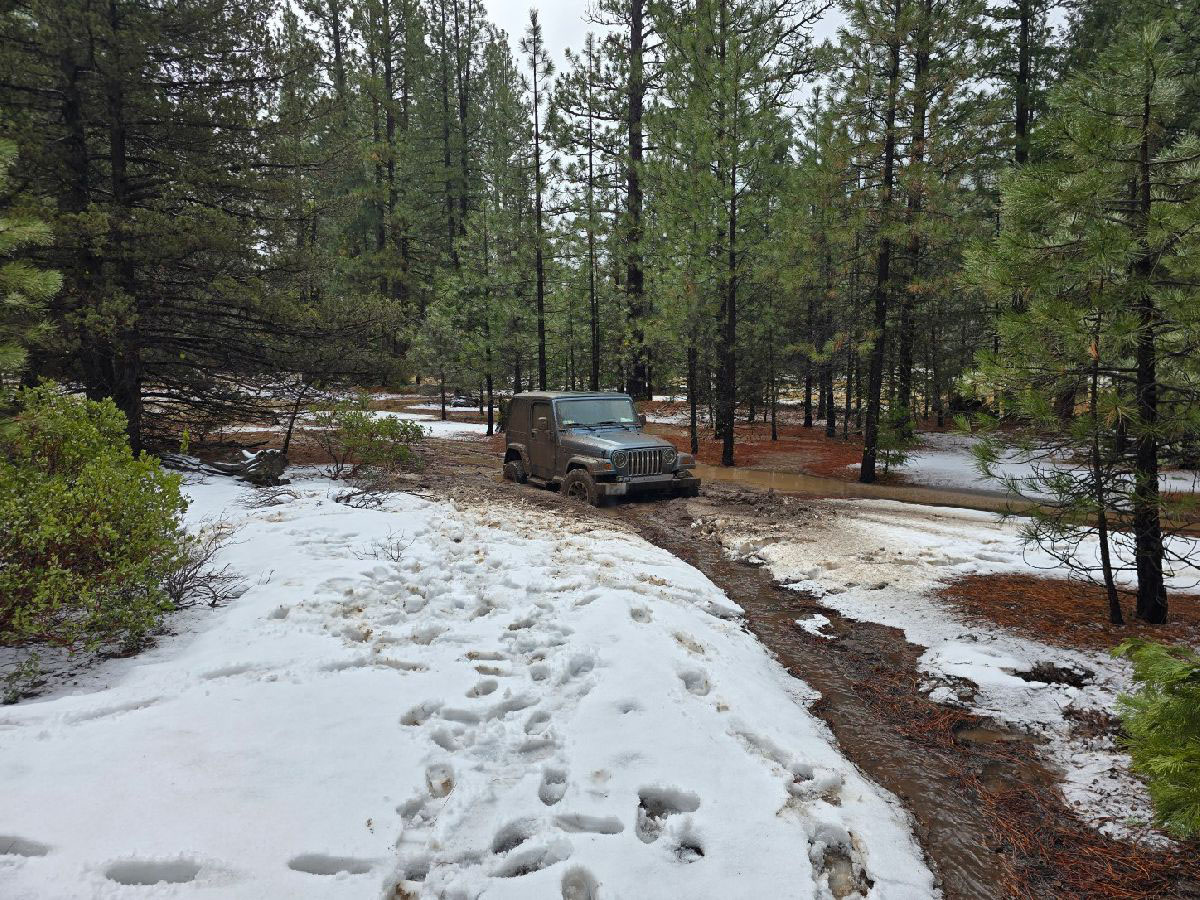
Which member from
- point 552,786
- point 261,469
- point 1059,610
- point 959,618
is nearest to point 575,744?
point 552,786

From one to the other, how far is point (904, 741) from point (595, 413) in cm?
786

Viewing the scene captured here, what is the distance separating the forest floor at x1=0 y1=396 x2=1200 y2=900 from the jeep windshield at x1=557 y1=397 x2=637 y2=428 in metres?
4.72

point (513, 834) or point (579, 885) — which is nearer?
point (579, 885)

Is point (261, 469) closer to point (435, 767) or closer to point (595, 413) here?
point (595, 413)

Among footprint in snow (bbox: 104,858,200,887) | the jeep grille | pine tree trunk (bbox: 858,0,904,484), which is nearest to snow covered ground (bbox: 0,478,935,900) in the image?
footprint in snow (bbox: 104,858,200,887)

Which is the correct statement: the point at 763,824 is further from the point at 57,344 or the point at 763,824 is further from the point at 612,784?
the point at 57,344

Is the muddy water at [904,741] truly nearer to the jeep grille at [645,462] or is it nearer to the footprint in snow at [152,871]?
the footprint in snow at [152,871]

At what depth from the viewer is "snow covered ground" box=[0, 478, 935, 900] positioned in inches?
92.7

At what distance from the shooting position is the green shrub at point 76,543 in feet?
11.5

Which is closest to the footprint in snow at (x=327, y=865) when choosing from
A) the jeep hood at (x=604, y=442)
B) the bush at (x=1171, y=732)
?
the bush at (x=1171, y=732)

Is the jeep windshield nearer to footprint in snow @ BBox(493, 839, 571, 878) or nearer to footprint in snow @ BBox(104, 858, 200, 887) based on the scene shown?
footprint in snow @ BBox(493, 839, 571, 878)

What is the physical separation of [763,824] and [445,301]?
83.3 ft

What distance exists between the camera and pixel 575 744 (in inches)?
133

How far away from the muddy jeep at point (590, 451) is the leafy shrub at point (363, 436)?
7.39 feet
